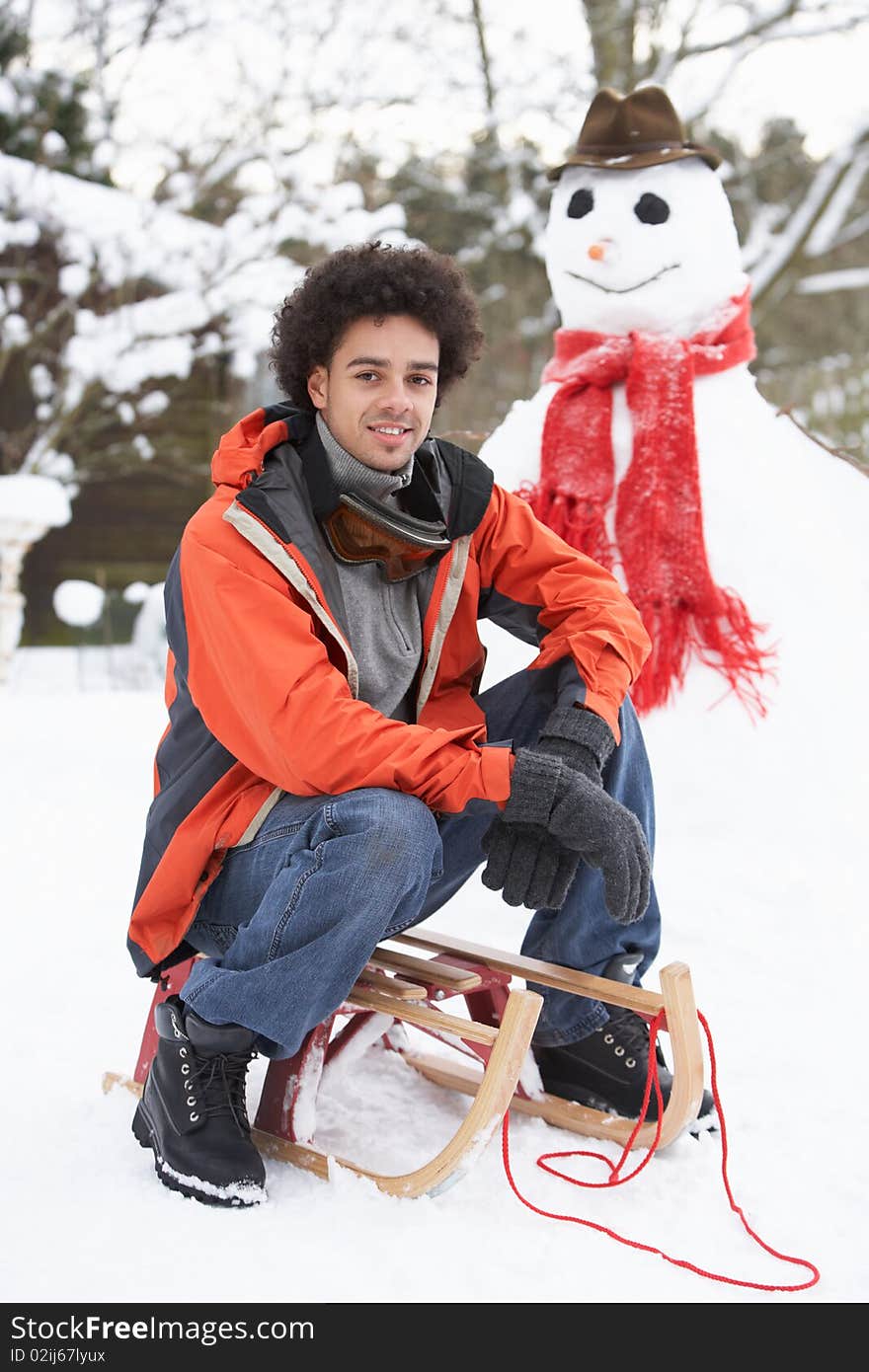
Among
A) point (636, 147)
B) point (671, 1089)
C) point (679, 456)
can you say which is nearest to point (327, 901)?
point (671, 1089)

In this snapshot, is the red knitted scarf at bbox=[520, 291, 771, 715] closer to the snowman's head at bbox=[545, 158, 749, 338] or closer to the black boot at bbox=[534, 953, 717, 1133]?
the snowman's head at bbox=[545, 158, 749, 338]

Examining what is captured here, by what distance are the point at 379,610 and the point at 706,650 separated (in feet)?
3.60

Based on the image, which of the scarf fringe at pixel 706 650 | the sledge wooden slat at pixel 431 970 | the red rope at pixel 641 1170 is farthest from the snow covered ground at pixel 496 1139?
the sledge wooden slat at pixel 431 970

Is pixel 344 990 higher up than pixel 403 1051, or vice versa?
pixel 344 990

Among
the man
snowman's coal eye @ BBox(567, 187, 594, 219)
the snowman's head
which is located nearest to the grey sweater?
the man

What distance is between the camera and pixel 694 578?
2.54m

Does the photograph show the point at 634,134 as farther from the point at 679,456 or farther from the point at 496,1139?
the point at 496,1139

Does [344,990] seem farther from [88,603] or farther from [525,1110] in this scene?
[88,603]

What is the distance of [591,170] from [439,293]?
135 centimetres

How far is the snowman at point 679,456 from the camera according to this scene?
2.57 metres

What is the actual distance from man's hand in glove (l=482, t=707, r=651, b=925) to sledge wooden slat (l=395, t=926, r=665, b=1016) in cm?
11

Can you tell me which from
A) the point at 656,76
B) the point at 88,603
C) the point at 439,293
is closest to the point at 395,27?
the point at 656,76

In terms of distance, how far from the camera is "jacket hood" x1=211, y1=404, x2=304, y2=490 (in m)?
1.62

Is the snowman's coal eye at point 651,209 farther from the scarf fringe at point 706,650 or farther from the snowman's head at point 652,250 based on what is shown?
the scarf fringe at point 706,650
